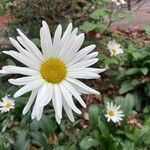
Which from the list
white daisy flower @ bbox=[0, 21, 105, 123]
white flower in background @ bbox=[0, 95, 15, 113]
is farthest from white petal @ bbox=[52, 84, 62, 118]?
white flower in background @ bbox=[0, 95, 15, 113]

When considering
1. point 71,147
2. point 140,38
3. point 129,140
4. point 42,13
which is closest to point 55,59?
point 71,147

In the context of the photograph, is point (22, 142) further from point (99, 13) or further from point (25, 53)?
point (99, 13)

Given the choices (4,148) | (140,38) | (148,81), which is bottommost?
(4,148)

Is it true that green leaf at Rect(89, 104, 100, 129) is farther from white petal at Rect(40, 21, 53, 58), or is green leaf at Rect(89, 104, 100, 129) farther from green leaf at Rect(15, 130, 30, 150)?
white petal at Rect(40, 21, 53, 58)

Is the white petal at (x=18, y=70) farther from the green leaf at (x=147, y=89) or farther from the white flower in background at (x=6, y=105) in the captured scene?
the green leaf at (x=147, y=89)

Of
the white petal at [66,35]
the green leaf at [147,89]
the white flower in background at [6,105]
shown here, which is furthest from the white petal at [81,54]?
the green leaf at [147,89]

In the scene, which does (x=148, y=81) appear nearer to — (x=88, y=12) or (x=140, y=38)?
(x=88, y=12)

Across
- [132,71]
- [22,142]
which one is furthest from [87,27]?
[22,142]
